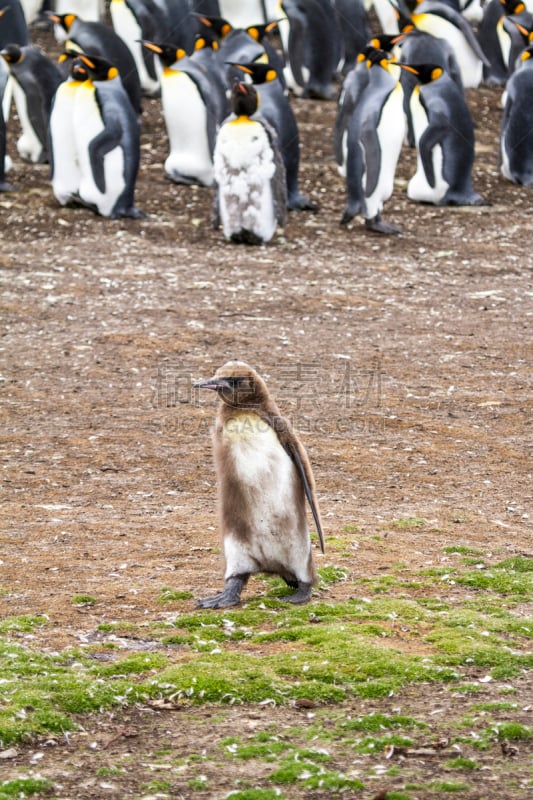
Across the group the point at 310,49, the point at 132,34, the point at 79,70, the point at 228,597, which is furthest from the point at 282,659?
the point at 132,34

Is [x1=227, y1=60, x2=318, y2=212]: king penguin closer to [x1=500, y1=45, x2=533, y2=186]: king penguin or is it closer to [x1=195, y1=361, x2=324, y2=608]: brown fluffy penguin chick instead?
[x1=500, y1=45, x2=533, y2=186]: king penguin

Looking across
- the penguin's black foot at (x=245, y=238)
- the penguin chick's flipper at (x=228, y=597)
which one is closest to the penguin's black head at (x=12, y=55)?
the penguin's black foot at (x=245, y=238)

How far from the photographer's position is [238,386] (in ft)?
16.9

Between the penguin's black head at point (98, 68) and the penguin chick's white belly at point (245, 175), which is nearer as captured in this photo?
the penguin chick's white belly at point (245, 175)

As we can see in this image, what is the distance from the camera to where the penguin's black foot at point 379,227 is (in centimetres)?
1277

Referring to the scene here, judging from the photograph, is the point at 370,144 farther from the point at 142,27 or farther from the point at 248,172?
the point at 142,27

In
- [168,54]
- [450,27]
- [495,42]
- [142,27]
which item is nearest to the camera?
[168,54]

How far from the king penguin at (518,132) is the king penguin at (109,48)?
445 cm

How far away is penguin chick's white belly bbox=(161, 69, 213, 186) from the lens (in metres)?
14.2

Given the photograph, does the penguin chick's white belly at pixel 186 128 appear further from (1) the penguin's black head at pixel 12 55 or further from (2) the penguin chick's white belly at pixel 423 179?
(2) the penguin chick's white belly at pixel 423 179

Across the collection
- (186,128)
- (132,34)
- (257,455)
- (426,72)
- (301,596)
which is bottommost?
(301,596)

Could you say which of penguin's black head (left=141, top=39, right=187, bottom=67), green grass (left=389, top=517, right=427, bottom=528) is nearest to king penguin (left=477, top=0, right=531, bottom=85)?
penguin's black head (left=141, top=39, right=187, bottom=67)

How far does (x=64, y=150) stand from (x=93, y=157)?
0.48m

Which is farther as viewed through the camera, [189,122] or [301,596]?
[189,122]
